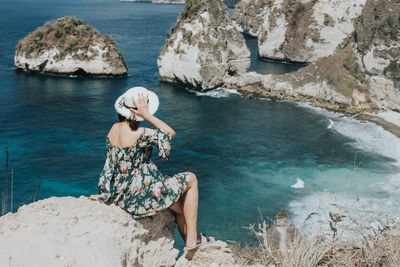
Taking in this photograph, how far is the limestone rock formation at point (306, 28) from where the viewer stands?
7606 centimetres

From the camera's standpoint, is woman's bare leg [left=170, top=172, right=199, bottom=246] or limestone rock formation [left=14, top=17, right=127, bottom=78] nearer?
woman's bare leg [left=170, top=172, right=199, bottom=246]

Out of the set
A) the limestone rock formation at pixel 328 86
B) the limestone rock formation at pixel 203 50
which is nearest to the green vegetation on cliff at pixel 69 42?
the limestone rock formation at pixel 203 50

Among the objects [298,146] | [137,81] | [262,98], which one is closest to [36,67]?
[137,81]

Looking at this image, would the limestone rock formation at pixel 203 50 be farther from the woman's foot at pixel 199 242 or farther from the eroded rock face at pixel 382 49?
the woman's foot at pixel 199 242

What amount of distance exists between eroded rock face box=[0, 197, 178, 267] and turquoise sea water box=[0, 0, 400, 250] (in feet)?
42.3

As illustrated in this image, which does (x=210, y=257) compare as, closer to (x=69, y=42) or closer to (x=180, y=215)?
(x=180, y=215)

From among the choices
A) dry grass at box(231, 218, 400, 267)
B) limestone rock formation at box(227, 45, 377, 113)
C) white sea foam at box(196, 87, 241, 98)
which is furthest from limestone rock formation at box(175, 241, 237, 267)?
white sea foam at box(196, 87, 241, 98)

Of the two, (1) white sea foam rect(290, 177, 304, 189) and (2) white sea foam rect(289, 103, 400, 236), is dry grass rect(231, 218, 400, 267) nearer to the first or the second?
(2) white sea foam rect(289, 103, 400, 236)

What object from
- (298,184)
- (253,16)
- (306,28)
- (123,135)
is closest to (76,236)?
(123,135)

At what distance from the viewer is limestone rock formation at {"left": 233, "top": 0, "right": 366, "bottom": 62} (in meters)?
76.1

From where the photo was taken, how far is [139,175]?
6.39 meters

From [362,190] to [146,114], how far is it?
25414mm

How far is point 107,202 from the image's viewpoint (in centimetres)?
647

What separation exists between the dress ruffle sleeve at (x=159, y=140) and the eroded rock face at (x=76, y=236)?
114 cm
